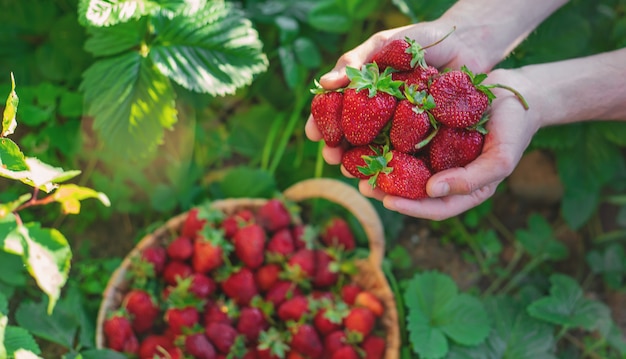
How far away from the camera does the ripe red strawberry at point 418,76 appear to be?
1.07 meters

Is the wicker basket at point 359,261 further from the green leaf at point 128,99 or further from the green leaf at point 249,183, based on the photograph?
the green leaf at point 128,99

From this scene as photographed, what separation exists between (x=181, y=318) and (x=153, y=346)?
0.09 metres

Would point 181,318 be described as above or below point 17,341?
below

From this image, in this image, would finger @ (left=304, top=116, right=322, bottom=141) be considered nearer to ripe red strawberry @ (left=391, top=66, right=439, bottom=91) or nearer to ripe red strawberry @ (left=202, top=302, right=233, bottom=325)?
ripe red strawberry @ (left=391, top=66, right=439, bottom=91)

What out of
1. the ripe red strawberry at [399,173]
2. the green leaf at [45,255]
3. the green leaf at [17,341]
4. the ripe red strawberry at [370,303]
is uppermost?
the green leaf at [45,255]

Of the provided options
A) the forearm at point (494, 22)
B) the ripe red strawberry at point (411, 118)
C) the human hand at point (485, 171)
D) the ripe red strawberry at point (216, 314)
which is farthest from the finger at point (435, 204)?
the ripe red strawberry at point (216, 314)

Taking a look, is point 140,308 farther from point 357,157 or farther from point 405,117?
point 405,117

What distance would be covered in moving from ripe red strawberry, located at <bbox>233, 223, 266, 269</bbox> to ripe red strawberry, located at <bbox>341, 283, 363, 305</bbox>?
0.23 m

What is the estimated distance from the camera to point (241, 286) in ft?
4.86

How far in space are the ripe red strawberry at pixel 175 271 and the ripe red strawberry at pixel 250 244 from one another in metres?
0.14

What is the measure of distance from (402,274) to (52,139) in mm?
1052

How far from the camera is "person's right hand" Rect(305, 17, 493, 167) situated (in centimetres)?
114

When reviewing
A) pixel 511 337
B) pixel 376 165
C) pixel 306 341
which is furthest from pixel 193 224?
pixel 511 337

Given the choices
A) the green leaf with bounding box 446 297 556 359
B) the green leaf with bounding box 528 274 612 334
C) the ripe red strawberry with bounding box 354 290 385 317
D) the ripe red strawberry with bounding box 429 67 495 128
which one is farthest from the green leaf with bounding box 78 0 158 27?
the green leaf with bounding box 528 274 612 334
